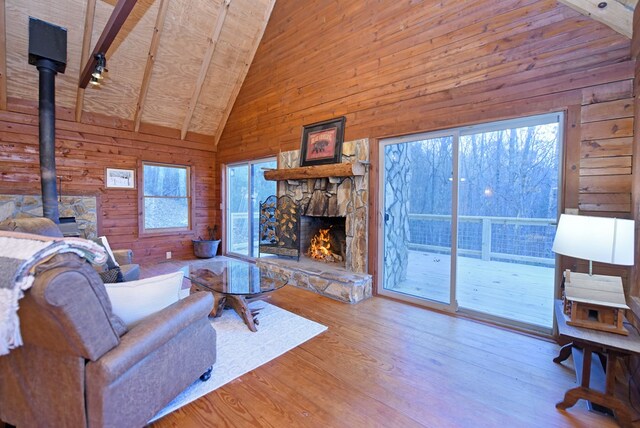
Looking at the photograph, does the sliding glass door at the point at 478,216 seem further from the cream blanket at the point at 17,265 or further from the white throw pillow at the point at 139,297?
the cream blanket at the point at 17,265

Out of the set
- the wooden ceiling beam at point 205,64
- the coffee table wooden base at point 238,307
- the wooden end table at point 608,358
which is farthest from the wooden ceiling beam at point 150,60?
the wooden end table at point 608,358

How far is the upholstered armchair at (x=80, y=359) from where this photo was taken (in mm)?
1165

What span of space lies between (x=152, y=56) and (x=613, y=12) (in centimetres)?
573

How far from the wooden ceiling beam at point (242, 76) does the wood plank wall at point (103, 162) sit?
60cm

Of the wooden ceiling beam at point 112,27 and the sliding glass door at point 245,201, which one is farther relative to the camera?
the sliding glass door at point 245,201

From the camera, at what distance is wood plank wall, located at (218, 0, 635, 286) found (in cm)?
230

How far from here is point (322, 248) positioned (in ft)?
15.1

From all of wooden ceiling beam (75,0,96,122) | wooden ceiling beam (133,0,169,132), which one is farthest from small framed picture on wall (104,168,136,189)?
wooden ceiling beam (75,0,96,122)

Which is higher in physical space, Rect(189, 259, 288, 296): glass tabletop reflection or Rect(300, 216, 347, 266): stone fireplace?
Rect(300, 216, 347, 266): stone fireplace

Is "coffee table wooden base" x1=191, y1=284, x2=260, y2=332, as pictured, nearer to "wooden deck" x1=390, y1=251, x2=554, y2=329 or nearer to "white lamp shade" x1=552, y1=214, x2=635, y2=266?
"wooden deck" x1=390, y1=251, x2=554, y2=329

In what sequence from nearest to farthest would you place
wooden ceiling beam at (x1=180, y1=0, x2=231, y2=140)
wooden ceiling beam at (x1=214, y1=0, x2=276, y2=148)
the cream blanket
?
1. the cream blanket
2. wooden ceiling beam at (x1=180, y1=0, x2=231, y2=140)
3. wooden ceiling beam at (x1=214, y1=0, x2=276, y2=148)

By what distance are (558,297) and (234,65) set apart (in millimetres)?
6093

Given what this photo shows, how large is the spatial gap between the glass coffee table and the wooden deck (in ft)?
5.99

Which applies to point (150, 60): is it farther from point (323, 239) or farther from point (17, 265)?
point (17, 265)
